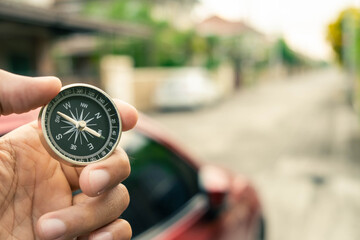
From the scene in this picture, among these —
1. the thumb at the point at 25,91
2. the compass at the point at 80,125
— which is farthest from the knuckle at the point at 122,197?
the thumb at the point at 25,91

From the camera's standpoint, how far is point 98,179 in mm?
1033

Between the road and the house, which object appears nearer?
the road

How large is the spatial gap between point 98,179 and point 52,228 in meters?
0.16

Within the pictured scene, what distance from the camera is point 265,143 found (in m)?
Result: 10.5

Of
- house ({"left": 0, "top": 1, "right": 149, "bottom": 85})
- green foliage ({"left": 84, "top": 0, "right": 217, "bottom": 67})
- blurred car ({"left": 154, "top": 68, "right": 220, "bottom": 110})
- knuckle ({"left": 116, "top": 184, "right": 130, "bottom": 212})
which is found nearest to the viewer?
knuckle ({"left": 116, "top": 184, "right": 130, "bottom": 212})

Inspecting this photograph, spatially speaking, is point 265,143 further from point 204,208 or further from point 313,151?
point 204,208

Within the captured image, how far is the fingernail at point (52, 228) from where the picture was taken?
103cm

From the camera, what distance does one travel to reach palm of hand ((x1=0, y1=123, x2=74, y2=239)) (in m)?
1.17

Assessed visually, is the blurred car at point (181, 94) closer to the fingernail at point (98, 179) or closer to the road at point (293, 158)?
the road at point (293, 158)

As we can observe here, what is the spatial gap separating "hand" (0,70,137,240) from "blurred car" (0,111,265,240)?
1087 mm

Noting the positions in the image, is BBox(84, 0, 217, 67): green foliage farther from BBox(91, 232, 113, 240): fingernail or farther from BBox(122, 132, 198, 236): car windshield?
BBox(91, 232, 113, 240): fingernail

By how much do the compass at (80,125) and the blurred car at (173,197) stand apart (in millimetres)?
1240

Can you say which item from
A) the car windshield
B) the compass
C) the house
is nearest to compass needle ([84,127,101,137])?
the compass

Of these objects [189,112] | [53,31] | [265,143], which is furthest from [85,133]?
[189,112]
